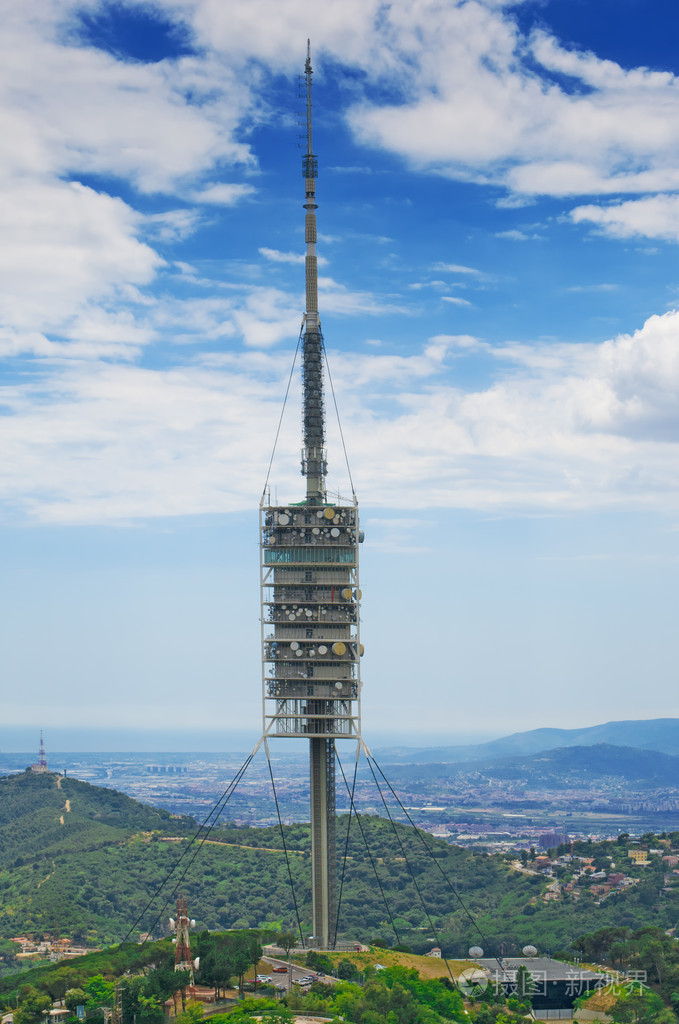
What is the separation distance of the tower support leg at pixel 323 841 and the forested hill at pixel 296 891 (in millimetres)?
25193

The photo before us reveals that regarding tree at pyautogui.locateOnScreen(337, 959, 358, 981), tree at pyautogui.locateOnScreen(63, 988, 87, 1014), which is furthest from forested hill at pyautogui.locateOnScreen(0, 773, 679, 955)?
tree at pyautogui.locateOnScreen(63, 988, 87, 1014)

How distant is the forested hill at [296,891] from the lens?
339ft

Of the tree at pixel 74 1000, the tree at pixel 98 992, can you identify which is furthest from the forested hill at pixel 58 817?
the tree at pixel 74 1000

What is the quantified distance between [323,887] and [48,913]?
5080 centimetres

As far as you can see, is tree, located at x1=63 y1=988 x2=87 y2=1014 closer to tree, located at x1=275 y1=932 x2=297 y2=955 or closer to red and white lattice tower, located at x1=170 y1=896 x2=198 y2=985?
red and white lattice tower, located at x1=170 y1=896 x2=198 y2=985

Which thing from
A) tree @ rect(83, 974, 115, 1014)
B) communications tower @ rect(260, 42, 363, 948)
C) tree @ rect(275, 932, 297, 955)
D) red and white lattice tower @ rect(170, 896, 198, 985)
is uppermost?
communications tower @ rect(260, 42, 363, 948)

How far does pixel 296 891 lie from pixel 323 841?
4348 centimetres

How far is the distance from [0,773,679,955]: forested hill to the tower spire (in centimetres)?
3983

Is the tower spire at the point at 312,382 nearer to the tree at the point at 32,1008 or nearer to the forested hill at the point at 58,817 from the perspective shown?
the tree at the point at 32,1008

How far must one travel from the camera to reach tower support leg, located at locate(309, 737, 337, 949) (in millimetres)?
67312

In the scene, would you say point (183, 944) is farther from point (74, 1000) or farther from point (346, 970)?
point (346, 970)

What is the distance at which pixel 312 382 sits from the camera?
231 feet

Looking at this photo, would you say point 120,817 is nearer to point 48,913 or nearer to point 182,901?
point 48,913

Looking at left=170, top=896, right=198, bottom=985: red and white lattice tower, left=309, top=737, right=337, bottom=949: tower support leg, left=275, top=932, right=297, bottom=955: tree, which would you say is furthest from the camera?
left=309, top=737, right=337, bottom=949: tower support leg
